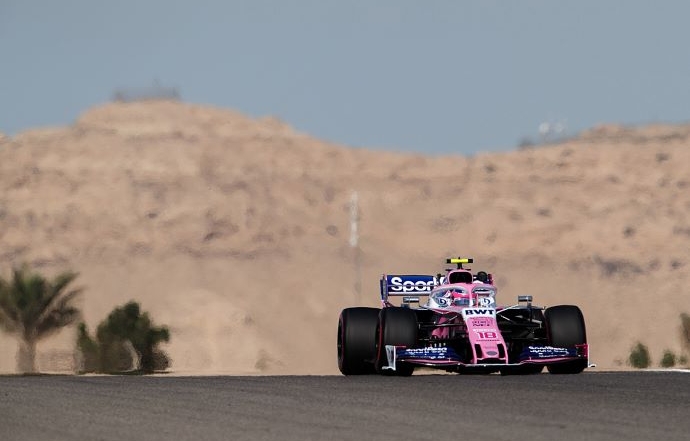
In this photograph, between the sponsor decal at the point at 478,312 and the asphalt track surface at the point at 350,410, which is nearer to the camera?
the asphalt track surface at the point at 350,410

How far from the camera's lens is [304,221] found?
106 metres

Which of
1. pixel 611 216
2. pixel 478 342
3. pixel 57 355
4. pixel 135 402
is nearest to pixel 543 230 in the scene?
pixel 611 216

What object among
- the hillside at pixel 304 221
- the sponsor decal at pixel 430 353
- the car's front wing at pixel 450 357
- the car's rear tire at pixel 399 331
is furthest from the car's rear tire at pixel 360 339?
the hillside at pixel 304 221

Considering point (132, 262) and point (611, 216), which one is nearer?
point (132, 262)

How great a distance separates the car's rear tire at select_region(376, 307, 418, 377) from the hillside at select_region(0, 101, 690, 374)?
6634 centimetres

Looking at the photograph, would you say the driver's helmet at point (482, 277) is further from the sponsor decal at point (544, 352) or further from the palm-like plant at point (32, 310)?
the palm-like plant at point (32, 310)

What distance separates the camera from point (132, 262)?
334 feet

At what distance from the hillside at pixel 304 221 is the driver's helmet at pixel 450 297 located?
64.2 metres

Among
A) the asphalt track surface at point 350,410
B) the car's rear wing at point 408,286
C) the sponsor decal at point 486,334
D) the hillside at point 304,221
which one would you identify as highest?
the hillside at point 304,221

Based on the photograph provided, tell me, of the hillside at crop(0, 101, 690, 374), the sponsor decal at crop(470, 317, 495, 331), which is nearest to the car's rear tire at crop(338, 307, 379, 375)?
the sponsor decal at crop(470, 317, 495, 331)

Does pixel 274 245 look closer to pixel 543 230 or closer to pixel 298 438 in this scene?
pixel 543 230

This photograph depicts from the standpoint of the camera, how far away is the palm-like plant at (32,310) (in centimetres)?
5966

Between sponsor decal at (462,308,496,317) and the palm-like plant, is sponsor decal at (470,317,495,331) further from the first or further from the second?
the palm-like plant

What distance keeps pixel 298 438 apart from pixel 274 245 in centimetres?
9099
